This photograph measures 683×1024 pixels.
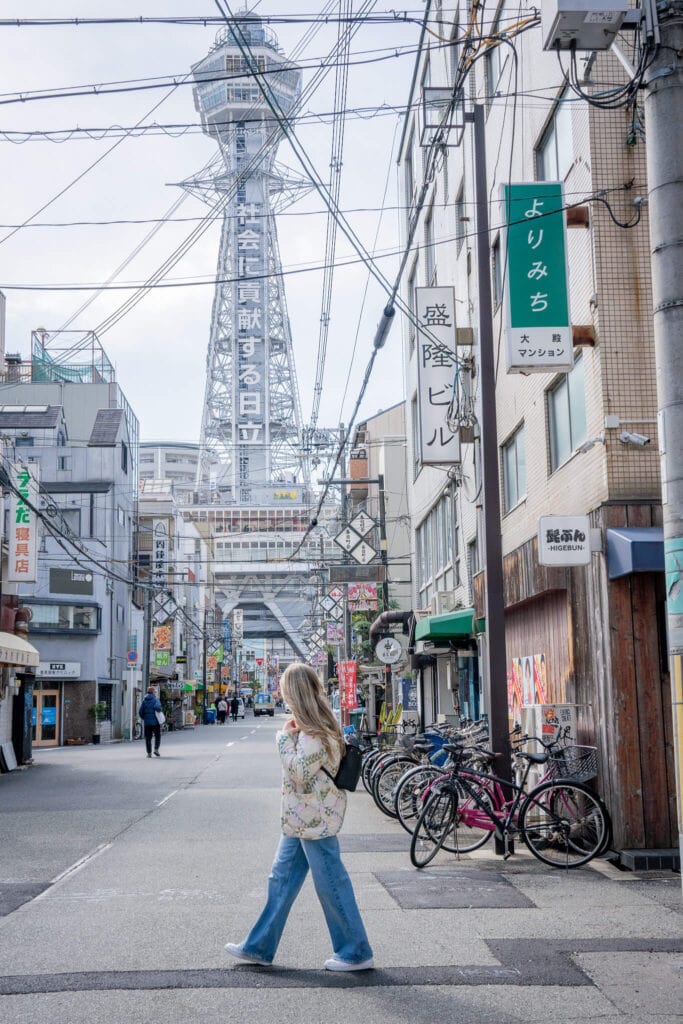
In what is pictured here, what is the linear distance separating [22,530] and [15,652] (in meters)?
5.27

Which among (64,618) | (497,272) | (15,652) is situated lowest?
(15,652)

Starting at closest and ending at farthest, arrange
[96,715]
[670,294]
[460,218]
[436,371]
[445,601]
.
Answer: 1. [670,294]
2. [436,371]
3. [460,218]
4. [445,601]
5. [96,715]

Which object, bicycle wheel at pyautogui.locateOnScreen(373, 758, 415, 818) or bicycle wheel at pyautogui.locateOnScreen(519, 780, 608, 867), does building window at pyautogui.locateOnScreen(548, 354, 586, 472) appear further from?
bicycle wheel at pyautogui.locateOnScreen(373, 758, 415, 818)

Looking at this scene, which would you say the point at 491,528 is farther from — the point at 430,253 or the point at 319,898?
the point at 430,253

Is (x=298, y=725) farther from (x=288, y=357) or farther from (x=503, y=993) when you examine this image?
(x=288, y=357)

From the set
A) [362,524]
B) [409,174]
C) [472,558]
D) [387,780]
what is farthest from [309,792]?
[409,174]

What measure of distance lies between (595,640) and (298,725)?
545 cm

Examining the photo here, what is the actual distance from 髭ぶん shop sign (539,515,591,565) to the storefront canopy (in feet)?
50.6

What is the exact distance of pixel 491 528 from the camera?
1195cm

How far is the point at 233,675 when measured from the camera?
450 feet

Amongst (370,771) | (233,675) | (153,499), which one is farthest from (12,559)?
(233,675)

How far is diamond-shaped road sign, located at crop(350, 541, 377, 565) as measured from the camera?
30.8 m

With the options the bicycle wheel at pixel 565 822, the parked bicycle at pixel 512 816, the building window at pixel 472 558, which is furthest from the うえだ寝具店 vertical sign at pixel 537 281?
the building window at pixel 472 558

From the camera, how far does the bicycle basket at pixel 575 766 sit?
11.1 metres
